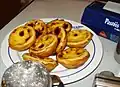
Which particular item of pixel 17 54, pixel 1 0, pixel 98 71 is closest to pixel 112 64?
pixel 98 71

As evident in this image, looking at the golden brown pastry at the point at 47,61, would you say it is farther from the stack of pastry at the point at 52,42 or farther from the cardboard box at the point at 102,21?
the cardboard box at the point at 102,21

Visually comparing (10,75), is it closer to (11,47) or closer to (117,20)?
(11,47)

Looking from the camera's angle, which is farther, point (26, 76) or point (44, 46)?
point (44, 46)

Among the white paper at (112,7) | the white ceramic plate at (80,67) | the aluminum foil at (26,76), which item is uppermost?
the white paper at (112,7)

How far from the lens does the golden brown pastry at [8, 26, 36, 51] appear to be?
58 cm

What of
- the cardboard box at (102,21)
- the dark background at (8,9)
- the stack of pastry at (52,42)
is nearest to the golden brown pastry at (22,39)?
the stack of pastry at (52,42)

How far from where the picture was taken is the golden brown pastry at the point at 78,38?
1.92 ft

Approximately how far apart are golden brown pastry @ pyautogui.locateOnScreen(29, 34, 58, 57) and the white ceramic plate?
Result: 1.4 inches

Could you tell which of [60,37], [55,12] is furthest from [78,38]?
[55,12]

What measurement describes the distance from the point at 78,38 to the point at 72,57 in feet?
0.21

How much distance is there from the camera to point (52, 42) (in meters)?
0.57

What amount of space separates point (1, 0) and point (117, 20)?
31.1 inches

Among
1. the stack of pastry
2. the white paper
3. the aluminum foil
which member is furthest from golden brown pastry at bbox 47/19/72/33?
the aluminum foil

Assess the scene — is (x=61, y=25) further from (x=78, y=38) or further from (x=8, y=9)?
(x=8, y=9)
